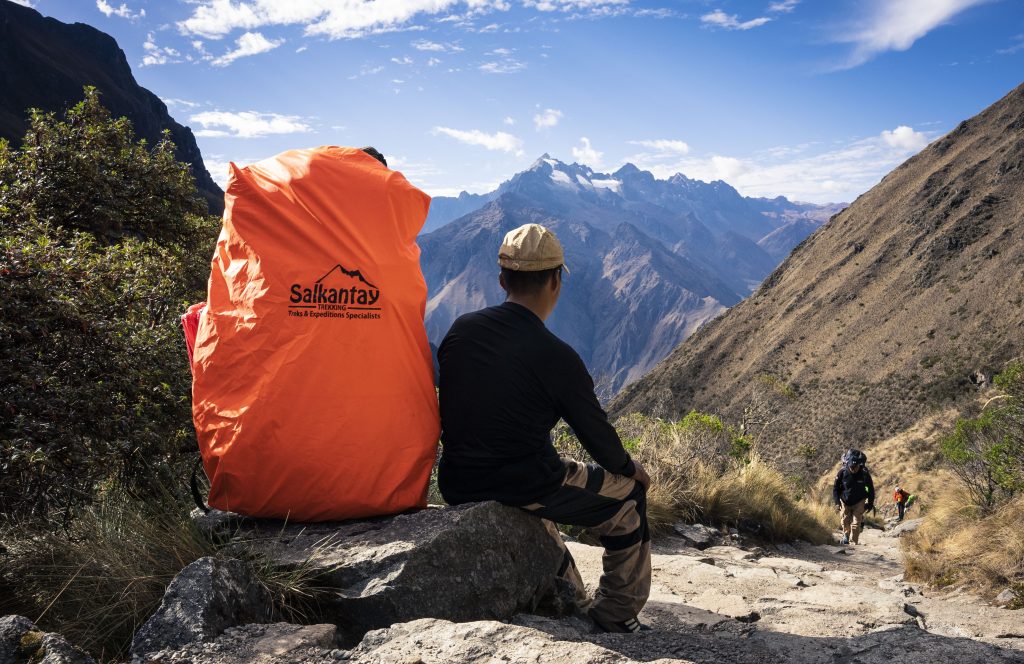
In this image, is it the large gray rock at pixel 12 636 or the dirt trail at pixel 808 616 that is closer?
the large gray rock at pixel 12 636

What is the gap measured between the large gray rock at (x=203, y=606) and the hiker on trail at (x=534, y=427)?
1.06 m

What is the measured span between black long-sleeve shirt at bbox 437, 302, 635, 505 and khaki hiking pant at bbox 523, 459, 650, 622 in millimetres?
72

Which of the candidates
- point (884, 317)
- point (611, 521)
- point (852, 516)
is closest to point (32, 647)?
point (611, 521)

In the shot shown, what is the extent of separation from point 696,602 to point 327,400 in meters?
2.75

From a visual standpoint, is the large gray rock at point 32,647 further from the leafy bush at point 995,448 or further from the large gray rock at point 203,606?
the leafy bush at point 995,448

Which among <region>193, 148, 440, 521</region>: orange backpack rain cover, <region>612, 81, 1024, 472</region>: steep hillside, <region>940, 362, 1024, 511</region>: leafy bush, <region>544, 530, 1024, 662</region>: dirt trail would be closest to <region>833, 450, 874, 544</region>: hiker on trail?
<region>940, 362, 1024, 511</region>: leafy bush

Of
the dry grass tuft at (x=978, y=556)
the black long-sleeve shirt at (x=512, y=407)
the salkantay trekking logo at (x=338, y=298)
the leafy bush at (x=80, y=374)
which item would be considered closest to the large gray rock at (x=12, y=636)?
the leafy bush at (x=80, y=374)

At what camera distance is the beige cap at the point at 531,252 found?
121 inches

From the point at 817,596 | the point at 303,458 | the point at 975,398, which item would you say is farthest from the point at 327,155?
the point at 975,398

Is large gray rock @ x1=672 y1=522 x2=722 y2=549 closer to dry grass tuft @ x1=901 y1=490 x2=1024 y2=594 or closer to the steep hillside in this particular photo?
dry grass tuft @ x1=901 y1=490 x2=1024 y2=594

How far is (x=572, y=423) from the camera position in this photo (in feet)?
9.93

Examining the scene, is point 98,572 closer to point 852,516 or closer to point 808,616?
point 808,616

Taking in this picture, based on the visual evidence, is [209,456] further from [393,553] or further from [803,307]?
[803,307]

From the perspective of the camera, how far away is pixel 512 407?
298 centimetres
